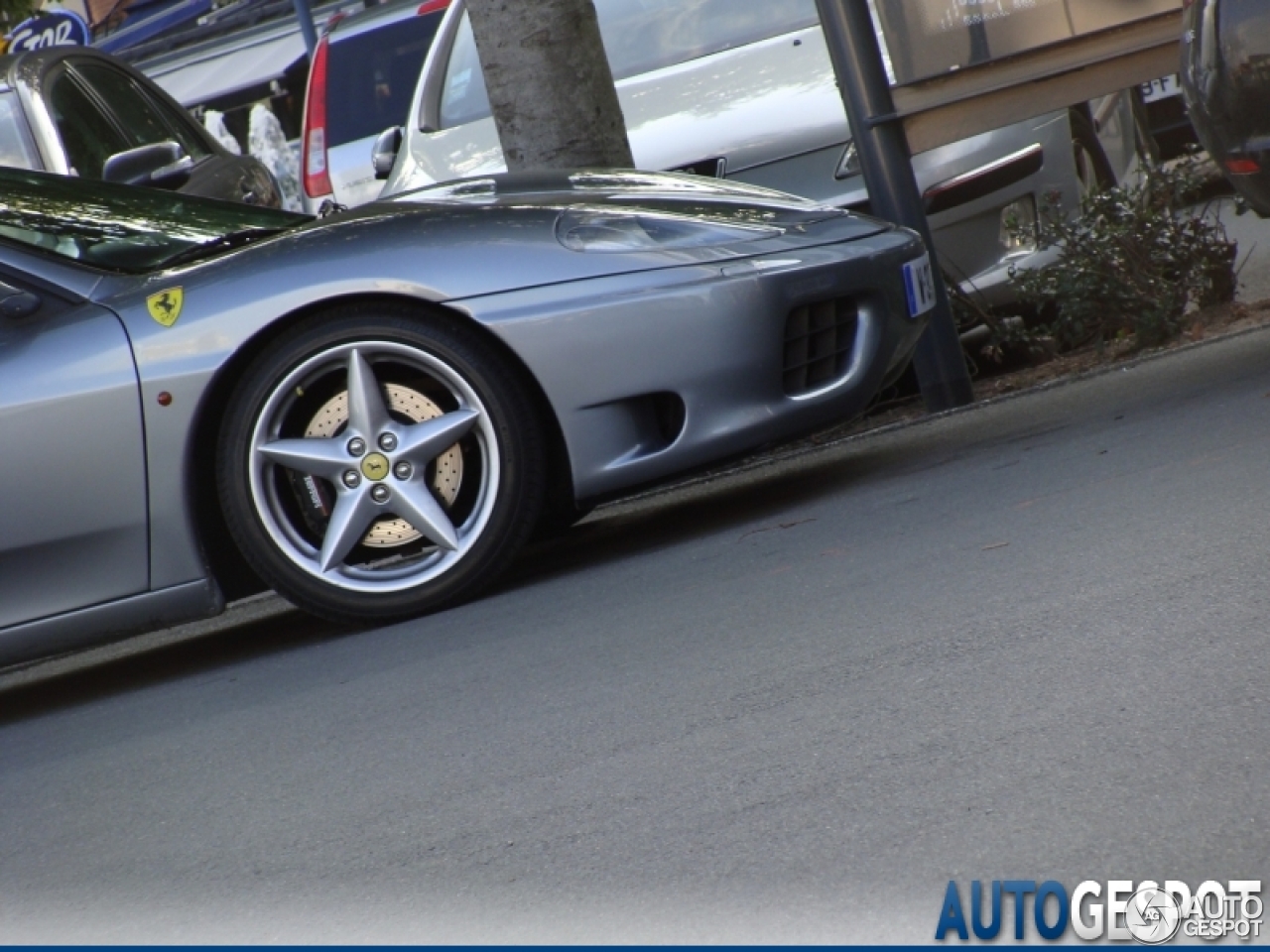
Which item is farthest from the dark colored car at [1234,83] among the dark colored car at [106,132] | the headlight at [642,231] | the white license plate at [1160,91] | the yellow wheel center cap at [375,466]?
the white license plate at [1160,91]

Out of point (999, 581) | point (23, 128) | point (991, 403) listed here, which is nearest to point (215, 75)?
point (23, 128)

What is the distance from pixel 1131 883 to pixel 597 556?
2.96m

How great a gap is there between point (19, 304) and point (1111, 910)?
3.25 meters

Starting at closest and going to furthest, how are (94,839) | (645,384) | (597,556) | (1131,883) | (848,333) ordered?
(1131,883)
(94,839)
(645,384)
(848,333)
(597,556)

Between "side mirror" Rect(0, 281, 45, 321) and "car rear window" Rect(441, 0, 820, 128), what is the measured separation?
117 inches

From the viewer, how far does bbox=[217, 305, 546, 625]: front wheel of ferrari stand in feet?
15.0

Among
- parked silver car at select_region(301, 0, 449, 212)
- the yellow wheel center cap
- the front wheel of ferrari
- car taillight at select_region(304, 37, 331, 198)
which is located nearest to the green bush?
the front wheel of ferrari

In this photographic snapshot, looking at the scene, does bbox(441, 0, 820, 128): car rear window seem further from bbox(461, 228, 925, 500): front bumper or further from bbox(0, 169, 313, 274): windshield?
bbox(461, 228, 925, 500): front bumper

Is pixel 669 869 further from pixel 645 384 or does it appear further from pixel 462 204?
pixel 462 204

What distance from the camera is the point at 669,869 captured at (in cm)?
270

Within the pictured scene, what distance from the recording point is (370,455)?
4598mm

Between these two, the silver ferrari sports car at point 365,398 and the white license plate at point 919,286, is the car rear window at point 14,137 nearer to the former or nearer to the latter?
the silver ferrari sports car at point 365,398

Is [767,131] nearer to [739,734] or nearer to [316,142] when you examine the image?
[739,734]

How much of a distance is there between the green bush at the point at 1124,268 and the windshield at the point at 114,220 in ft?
8.15
